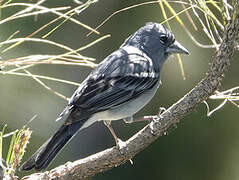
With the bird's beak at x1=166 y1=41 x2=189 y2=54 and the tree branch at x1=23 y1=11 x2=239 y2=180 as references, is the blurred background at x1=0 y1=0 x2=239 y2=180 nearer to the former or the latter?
the bird's beak at x1=166 y1=41 x2=189 y2=54

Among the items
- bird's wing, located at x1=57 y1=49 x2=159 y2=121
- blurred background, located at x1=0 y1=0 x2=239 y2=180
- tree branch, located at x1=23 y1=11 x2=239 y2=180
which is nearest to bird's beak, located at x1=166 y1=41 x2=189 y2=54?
bird's wing, located at x1=57 y1=49 x2=159 y2=121

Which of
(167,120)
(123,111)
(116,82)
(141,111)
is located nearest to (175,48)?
(116,82)

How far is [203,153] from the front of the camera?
4488 mm

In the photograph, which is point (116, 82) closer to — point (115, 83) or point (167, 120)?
point (115, 83)

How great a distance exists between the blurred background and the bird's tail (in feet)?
4.94

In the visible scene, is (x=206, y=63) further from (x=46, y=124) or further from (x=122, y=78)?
(x=46, y=124)

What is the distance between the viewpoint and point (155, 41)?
13.6 ft

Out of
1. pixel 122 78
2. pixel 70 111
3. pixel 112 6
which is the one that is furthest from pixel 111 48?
pixel 70 111

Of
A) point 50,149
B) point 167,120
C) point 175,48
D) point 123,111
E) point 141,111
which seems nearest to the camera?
point 167,120

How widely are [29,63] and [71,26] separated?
4.32 m

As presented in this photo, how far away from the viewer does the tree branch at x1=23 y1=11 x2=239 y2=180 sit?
2.25 m

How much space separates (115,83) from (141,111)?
1.42 m

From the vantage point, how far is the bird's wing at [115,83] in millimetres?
3457

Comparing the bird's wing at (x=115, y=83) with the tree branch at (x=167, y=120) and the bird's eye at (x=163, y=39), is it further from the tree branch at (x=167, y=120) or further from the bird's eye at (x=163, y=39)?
the tree branch at (x=167, y=120)
